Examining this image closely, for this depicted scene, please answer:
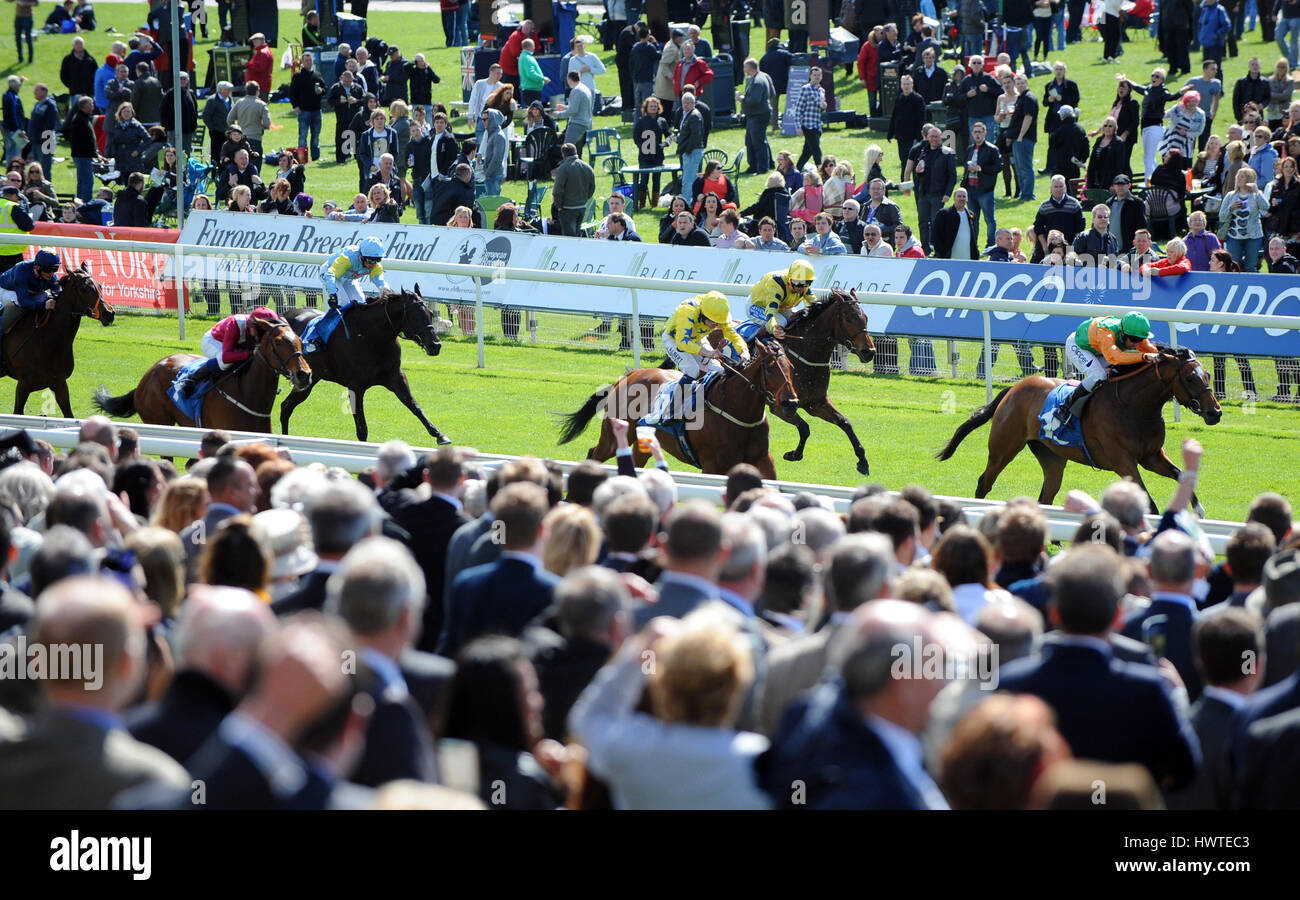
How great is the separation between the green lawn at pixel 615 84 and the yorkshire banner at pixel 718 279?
3.39 metres

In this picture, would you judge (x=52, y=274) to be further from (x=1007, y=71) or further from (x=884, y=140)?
(x=884, y=140)

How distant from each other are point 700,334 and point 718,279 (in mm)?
4540

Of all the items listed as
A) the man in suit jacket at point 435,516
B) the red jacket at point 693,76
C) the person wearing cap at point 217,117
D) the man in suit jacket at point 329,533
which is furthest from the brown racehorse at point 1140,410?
the person wearing cap at point 217,117

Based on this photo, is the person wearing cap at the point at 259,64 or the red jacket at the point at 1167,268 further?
the person wearing cap at the point at 259,64

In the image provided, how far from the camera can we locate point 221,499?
5.52m

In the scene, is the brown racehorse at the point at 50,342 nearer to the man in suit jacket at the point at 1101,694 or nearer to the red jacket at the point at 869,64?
the man in suit jacket at the point at 1101,694

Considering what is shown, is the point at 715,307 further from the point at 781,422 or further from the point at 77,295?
the point at 77,295

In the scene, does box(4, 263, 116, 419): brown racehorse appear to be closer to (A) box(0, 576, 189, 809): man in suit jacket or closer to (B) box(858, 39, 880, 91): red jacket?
(A) box(0, 576, 189, 809): man in suit jacket

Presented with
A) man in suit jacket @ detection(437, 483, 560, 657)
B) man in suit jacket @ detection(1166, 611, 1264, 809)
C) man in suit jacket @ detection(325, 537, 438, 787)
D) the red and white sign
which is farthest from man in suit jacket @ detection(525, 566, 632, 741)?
the red and white sign

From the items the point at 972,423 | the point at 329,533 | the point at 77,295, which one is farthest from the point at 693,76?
the point at 329,533

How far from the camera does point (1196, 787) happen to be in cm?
398

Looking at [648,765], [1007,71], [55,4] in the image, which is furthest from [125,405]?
[55,4]

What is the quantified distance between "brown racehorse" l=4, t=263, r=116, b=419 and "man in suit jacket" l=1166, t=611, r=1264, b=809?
10.2 metres

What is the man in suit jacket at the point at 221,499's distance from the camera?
5379 millimetres
